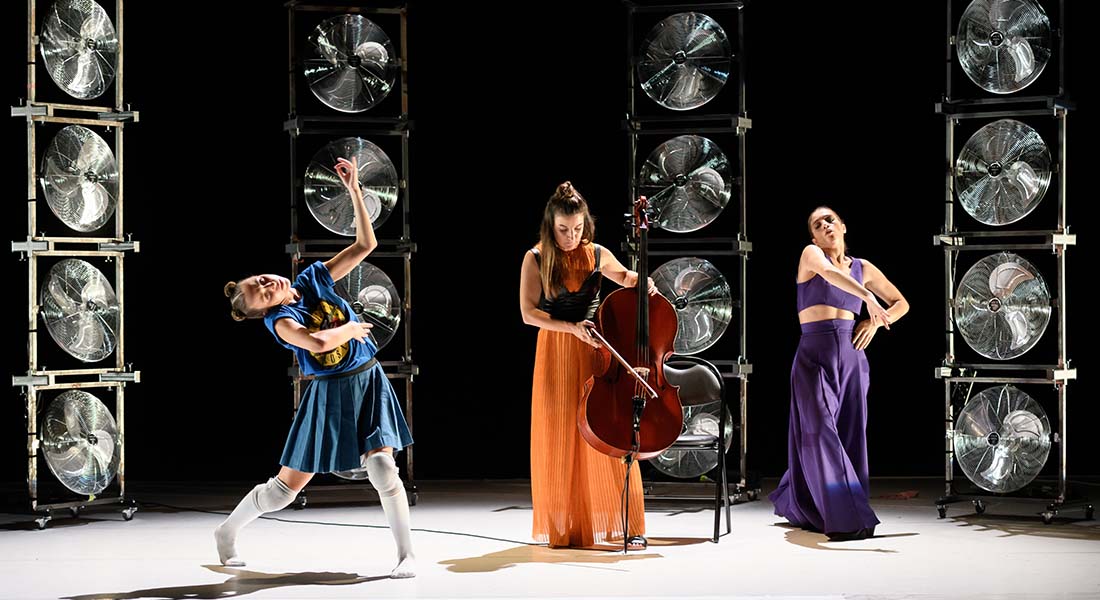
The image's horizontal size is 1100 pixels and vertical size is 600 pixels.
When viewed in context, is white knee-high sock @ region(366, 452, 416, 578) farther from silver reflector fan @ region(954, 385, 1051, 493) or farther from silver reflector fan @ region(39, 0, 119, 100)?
silver reflector fan @ region(954, 385, 1051, 493)

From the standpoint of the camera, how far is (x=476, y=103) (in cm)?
703

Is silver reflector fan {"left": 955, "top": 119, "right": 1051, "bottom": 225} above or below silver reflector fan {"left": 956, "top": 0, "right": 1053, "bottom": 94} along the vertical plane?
below

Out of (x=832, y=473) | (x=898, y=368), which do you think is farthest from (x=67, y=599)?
(x=898, y=368)

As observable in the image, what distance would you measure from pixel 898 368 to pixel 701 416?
63.3 inches

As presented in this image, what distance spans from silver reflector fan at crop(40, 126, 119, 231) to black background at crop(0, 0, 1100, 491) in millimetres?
1239

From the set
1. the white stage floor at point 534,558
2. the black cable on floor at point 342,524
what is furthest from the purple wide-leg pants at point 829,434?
the black cable on floor at point 342,524

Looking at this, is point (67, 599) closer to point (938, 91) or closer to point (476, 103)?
point (476, 103)

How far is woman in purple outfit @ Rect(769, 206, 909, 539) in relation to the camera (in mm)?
5090

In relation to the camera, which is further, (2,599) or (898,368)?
(898,368)

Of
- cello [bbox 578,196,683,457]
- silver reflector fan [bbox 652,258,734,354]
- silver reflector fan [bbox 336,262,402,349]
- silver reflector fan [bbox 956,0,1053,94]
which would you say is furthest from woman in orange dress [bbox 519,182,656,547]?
silver reflector fan [bbox 956,0,1053,94]

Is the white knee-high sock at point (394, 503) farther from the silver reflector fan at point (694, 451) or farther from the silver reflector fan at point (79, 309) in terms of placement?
the silver reflector fan at point (79, 309)

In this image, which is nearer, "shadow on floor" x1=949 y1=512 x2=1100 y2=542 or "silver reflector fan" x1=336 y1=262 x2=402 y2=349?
"shadow on floor" x1=949 y1=512 x2=1100 y2=542

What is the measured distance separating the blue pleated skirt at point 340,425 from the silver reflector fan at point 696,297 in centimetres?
185

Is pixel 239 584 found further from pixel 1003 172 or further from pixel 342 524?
pixel 1003 172
